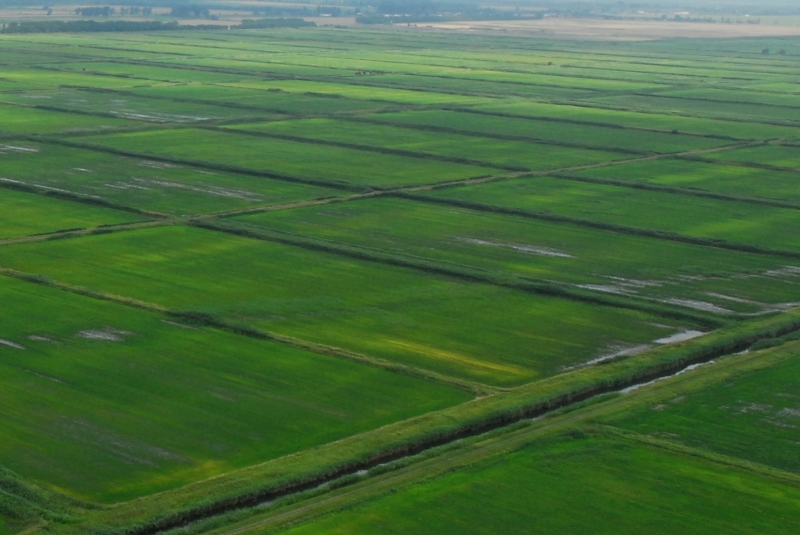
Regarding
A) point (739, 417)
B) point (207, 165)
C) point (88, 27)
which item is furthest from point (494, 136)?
point (88, 27)

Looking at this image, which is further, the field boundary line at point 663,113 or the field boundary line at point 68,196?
the field boundary line at point 663,113

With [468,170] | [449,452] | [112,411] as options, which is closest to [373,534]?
[449,452]

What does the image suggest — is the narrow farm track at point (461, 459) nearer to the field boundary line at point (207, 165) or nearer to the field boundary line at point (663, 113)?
the field boundary line at point (207, 165)

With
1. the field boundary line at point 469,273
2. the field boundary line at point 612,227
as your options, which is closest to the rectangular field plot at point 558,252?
the field boundary line at point 612,227

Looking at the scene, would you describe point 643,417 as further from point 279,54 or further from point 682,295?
point 279,54

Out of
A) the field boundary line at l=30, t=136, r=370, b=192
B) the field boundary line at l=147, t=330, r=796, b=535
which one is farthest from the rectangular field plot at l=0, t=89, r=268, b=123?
the field boundary line at l=147, t=330, r=796, b=535

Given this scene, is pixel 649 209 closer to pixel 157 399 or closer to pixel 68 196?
pixel 68 196
